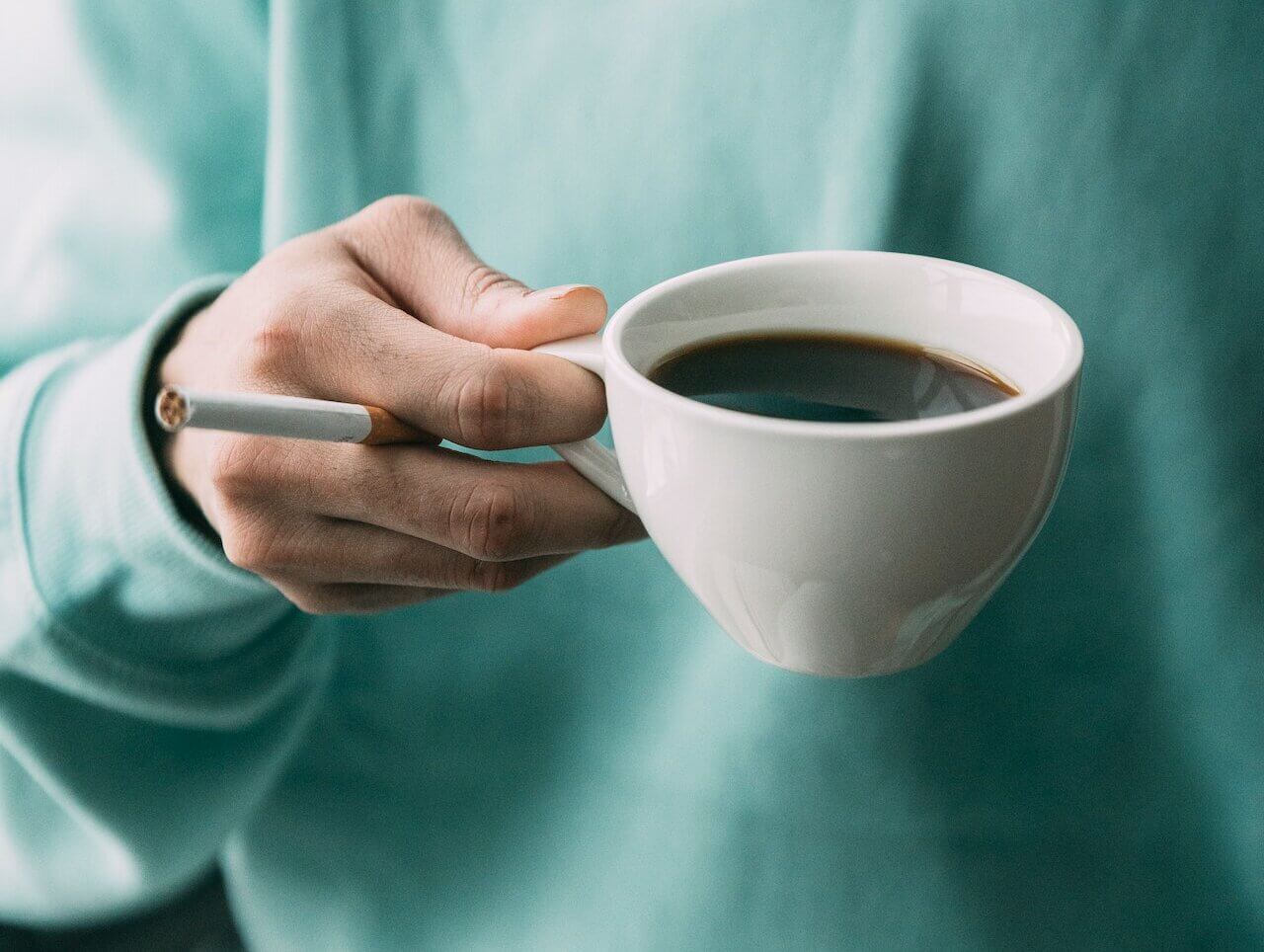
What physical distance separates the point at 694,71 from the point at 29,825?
27.9 inches

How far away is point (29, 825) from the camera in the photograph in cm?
78

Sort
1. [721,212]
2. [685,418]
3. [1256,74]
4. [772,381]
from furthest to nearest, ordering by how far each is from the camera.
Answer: [721,212] → [1256,74] → [772,381] → [685,418]

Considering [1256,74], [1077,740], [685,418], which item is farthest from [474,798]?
[1256,74]

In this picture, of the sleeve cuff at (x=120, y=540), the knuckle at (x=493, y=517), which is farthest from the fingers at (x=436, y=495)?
the sleeve cuff at (x=120, y=540)

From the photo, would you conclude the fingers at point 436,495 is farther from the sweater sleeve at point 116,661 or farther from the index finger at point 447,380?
the sweater sleeve at point 116,661

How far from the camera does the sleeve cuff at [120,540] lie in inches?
24.4

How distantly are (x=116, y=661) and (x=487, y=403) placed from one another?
1.30 ft

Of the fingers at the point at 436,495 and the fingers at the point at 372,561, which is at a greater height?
the fingers at the point at 436,495

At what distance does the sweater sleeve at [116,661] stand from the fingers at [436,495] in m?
0.18

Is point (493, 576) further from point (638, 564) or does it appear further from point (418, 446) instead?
point (638, 564)

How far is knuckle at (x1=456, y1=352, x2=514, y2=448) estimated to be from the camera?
0.44 meters

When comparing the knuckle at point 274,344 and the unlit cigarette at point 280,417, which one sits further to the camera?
the knuckle at point 274,344

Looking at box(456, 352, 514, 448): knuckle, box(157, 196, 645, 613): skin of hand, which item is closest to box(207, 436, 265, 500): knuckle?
box(157, 196, 645, 613): skin of hand

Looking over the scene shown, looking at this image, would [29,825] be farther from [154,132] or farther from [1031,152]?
[1031,152]
